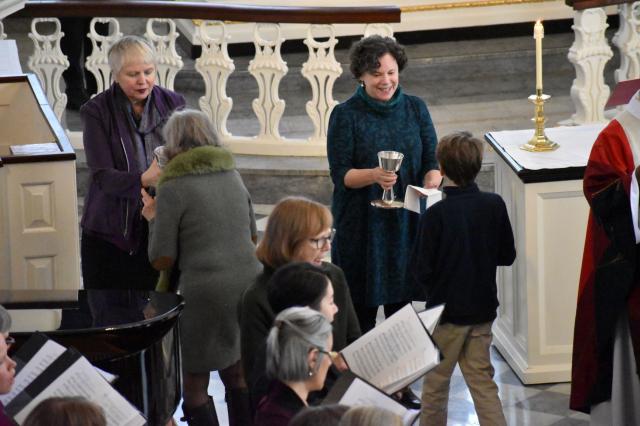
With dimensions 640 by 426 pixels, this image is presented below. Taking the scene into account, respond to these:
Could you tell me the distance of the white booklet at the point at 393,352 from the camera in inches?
149

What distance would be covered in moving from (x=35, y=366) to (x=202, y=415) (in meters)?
1.48

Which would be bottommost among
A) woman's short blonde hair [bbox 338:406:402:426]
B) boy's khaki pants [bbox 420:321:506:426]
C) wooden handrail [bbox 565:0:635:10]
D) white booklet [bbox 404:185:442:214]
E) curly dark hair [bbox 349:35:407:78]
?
boy's khaki pants [bbox 420:321:506:426]

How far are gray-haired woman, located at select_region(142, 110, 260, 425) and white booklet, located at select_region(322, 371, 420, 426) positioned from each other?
1.60 m

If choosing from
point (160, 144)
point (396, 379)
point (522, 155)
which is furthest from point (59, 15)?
point (396, 379)

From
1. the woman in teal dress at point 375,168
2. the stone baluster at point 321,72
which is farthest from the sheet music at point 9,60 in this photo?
the woman in teal dress at point 375,168

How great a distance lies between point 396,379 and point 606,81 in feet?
24.7

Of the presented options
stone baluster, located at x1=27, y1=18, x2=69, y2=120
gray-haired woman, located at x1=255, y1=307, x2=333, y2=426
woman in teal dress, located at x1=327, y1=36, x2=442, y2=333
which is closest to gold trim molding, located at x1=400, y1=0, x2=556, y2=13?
stone baluster, located at x1=27, y1=18, x2=69, y2=120

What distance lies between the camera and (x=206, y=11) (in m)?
8.40

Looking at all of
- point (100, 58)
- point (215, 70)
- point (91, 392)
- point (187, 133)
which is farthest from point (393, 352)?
point (100, 58)

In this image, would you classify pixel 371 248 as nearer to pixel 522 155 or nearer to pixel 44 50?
pixel 522 155

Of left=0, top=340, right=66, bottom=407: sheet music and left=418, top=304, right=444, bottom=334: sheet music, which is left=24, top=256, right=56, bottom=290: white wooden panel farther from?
left=418, top=304, right=444, bottom=334: sheet music

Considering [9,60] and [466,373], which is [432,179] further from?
[9,60]

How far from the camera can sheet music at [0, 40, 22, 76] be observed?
22.7ft

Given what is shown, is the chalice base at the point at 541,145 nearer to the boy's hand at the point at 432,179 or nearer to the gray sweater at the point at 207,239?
the boy's hand at the point at 432,179
